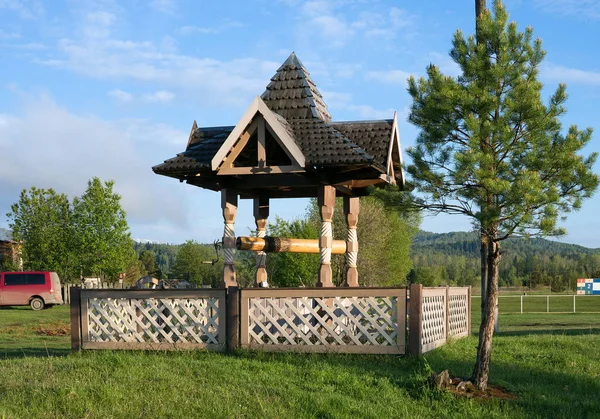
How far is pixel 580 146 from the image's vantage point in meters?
10.3

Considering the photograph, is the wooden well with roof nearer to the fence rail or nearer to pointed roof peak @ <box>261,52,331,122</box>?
pointed roof peak @ <box>261,52,331,122</box>

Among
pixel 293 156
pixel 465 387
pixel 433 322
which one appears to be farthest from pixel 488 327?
pixel 293 156

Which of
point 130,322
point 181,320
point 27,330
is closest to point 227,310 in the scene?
point 181,320

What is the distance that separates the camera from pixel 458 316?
51.5 feet

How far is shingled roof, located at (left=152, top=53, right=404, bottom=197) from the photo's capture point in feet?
43.2

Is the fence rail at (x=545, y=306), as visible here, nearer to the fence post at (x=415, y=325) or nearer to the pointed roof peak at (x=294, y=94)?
the pointed roof peak at (x=294, y=94)

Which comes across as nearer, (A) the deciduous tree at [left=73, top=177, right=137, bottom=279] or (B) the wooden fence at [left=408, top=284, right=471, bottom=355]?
(B) the wooden fence at [left=408, top=284, right=471, bottom=355]

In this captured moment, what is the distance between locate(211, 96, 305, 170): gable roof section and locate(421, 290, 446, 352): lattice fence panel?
11.7ft

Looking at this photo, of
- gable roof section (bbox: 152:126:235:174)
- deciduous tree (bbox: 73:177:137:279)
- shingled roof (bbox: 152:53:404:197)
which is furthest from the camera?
deciduous tree (bbox: 73:177:137:279)

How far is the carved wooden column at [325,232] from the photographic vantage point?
45.0ft

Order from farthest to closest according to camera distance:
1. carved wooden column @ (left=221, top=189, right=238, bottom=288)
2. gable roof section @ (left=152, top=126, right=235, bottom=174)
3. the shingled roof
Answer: carved wooden column @ (left=221, top=189, right=238, bottom=288), gable roof section @ (left=152, top=126, right=235, bottom=174), the shingled roof

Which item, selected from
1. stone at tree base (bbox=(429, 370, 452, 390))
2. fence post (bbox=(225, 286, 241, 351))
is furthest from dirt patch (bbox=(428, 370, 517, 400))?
fence post (bbox=(225, 286, 241, 351))

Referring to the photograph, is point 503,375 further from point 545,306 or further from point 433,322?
point 545,306

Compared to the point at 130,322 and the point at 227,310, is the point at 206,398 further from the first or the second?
the point at 130,322
